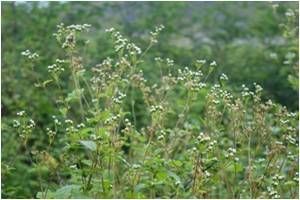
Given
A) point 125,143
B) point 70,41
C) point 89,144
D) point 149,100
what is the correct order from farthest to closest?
point 149,100 < point 125,143 < point 70,41 < point 89,144

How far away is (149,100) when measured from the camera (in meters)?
2.51

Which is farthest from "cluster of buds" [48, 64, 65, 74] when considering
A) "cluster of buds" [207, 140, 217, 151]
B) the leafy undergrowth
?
"cluster of buds" [207, 140, 217, 151]

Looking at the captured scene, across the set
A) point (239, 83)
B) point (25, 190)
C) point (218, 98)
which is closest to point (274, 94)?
point (239, 83)

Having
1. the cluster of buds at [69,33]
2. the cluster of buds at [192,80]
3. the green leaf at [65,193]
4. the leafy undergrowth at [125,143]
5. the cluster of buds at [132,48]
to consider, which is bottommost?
the green leaf at [65,193]

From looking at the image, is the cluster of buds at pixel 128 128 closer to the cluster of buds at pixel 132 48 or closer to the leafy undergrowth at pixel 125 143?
the leafy undergrowth at pixel 125 143

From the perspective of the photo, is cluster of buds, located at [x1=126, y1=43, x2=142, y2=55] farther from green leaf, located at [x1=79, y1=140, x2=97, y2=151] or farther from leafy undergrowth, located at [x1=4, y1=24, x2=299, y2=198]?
green leaf, located at [x1=79, y1=140, x2=97, y2=151]

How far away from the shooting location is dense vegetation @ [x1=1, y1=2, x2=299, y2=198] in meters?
2.15

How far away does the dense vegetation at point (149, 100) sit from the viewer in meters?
2.15

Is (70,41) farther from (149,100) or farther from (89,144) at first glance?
(149,100)

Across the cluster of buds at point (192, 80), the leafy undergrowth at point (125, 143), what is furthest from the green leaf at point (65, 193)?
the cluster of buds at point (192, 80)

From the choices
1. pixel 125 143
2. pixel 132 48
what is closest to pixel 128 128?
pixel 125 143

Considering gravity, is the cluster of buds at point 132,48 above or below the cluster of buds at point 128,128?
above

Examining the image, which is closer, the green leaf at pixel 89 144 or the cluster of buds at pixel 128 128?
the green leaf at pixel 89 144

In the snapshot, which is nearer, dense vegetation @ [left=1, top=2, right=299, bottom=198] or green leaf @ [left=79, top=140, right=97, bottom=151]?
green leaf @ [left=79, top=140, right=97, bottom=151]
